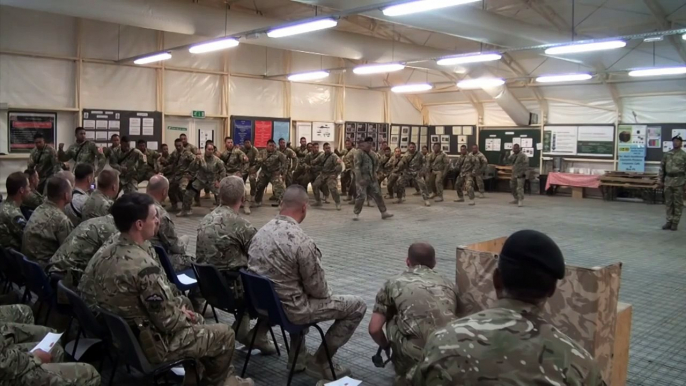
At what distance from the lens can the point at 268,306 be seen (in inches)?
132

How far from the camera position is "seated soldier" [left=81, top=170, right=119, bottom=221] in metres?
4.82

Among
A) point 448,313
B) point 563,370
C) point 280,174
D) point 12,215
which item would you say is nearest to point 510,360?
point 563,370

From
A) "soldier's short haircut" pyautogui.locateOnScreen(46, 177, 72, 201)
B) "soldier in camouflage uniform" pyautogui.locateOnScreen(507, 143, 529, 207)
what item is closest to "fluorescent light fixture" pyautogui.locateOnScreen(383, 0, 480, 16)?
"soldier's short haircut" pyautogui.locateOnScreen(46, 177, 72, 201)

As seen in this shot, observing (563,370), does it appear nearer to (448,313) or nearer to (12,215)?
(448,313)

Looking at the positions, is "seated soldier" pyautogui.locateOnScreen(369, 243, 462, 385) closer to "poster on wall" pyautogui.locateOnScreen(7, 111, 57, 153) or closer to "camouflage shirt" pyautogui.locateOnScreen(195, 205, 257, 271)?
"camouflage shirt" pyautogui.locateOnScreen(195, 205, 257, 271)

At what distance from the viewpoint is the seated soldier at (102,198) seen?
482 centimetres

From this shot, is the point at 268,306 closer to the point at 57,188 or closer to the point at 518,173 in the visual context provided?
the point at 57,188

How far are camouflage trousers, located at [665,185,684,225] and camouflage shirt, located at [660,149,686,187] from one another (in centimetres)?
9

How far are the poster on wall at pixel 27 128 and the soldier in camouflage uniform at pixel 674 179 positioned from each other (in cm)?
1196

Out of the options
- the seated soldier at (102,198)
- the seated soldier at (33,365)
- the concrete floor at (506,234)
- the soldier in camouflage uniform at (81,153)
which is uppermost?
the soldier in camouflage uniform at (81,153)

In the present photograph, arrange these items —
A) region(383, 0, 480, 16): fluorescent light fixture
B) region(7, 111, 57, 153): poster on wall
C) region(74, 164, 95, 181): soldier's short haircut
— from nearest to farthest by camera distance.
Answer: region(74, 164, 95, 181): soldier's short haircut < region(383, 0, 480, 16): fluorescent light fixture < region(7, 111, 57, 153): poster on wall

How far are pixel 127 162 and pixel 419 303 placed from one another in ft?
32.7

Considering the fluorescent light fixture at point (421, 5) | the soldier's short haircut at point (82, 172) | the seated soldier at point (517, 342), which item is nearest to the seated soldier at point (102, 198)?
the soldier's short haircut at point (82, 172)

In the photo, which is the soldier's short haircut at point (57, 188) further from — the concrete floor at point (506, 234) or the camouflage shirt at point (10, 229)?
A: the concrete floor at point (506, 234)
